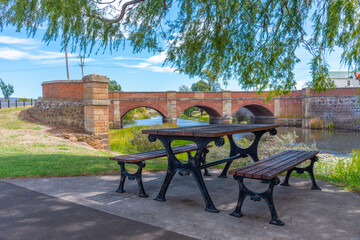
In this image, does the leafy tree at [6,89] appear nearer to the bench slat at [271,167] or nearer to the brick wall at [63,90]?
the brick wall at [63,90]

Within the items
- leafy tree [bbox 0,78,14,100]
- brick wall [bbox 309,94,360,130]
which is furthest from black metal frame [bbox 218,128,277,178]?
leafy tree [bbox 0,78,14,100]

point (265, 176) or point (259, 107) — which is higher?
point (259, 107)

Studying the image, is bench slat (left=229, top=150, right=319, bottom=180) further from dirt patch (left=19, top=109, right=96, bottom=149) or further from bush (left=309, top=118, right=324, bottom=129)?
bush (left=309, top=118, right=324, bottom=129)

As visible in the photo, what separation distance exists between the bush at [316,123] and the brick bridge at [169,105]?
73 centimetres

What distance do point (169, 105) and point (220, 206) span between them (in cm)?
2574

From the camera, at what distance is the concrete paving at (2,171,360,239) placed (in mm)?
2936

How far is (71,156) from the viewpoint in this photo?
23.6 feet

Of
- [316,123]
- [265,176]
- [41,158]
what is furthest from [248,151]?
[316,123]

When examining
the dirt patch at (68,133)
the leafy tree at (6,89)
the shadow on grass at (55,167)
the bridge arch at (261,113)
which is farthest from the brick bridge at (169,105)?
the leafy tree at (6,89)

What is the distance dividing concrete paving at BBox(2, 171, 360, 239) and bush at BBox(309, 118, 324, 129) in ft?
96.9

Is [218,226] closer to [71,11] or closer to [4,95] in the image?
[71,11]

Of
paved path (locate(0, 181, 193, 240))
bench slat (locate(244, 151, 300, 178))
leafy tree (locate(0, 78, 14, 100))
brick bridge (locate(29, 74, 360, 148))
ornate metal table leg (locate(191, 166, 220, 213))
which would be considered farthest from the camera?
leafy tree (locate(0, 78, 14, 100))

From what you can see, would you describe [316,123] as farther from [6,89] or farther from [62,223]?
[6,89]

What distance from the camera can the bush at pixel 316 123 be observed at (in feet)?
104
